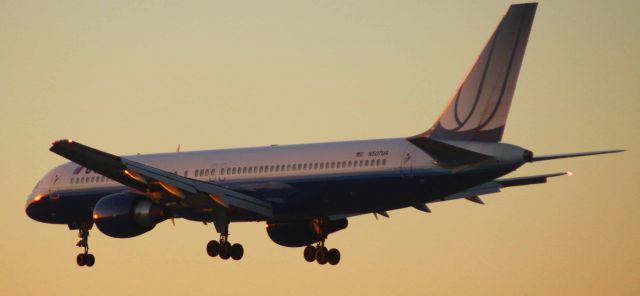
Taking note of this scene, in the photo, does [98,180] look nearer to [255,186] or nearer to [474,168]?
[255,186]

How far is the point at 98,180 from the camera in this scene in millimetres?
74438

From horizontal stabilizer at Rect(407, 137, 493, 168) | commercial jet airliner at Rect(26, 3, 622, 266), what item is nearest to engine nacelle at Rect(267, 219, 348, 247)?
commercial jet airliner at Rect(26, 3, 622, 266)

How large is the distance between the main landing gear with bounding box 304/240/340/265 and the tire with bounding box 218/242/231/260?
4.35 metres

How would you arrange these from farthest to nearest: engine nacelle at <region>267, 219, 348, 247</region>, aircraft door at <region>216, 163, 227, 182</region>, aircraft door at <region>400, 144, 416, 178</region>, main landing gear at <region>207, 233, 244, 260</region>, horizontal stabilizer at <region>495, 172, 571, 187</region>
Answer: engine nacelle at <region>267, 219, 348, 247</region> → aircraft door at <region>216, 163, 227, 182</region> → horizontal stabilizer at <region>495, 172, 571, 187</region> → main landing gear at <region>207, 233, 244, 260</region> → aircraft door at <region>400, 144, 416, 178</region>

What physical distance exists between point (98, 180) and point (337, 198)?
12480 millimetres

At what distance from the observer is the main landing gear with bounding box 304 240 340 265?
236 ft

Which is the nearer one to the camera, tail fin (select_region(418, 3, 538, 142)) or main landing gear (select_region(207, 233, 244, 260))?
tail fin (select_region(418, 3, 538, 142))

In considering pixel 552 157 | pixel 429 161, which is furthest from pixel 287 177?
pixel 552 157

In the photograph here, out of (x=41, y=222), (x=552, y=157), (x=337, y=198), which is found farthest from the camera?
(x=41, y=222)

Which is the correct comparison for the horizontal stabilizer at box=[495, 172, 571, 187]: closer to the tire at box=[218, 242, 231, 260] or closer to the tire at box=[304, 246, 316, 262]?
the tire at box=[304, 246, 316, 262]

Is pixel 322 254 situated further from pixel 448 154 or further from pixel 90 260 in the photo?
pixel 448 154

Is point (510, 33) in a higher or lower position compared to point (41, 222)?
higher

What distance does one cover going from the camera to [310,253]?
72.6 meters

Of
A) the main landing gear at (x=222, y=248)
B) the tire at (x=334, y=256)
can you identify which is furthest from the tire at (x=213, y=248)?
the tire at (x=334, y=256)
